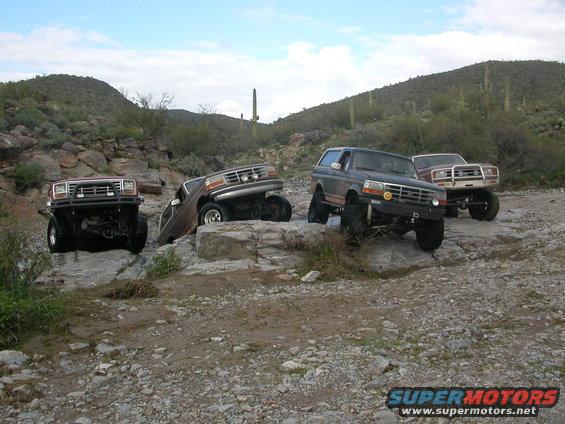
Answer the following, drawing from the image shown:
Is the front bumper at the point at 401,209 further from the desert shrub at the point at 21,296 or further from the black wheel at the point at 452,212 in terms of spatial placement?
the desert shrub at the point at 21,296

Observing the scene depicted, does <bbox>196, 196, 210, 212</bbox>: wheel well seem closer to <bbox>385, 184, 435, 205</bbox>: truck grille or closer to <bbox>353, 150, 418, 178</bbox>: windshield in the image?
<bbox>353, 150, 418, 178</bbox>: windshield

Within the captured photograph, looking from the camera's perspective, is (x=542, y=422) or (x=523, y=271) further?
(x=523, y=271)

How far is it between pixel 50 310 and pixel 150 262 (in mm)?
4267

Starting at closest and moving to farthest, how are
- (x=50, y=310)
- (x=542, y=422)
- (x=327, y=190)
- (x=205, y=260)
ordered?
(x=542, y=422)
(x=50, y=310)
(x=205, y=260)
(x=327, y=190)

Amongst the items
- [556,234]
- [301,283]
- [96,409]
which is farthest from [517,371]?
[556,234]

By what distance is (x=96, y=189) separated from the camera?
12141 mm

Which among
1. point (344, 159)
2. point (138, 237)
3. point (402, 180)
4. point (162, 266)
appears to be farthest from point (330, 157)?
point (162, 266)

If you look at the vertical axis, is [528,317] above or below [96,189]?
below

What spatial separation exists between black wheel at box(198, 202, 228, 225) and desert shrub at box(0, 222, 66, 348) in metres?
4.47

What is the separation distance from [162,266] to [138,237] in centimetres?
234

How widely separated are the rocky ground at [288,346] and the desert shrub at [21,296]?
11.6 inches

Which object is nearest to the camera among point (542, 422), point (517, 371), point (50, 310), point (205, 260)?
point (542, 422)

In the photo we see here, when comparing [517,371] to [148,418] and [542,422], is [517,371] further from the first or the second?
[148,418]

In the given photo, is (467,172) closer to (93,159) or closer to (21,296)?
(21,296)
